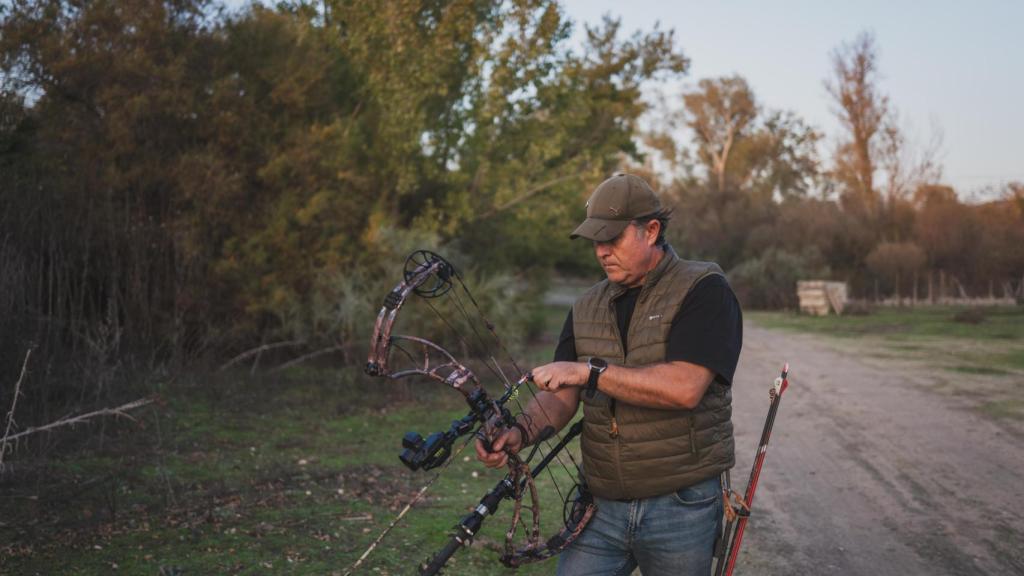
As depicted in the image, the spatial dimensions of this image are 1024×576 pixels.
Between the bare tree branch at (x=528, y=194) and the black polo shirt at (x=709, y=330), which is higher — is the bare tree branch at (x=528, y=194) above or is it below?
above

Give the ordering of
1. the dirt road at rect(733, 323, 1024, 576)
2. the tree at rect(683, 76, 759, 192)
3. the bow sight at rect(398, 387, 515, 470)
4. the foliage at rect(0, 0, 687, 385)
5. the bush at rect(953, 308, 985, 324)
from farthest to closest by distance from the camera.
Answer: the tree at rect(683, 76, 759, 192) < the bush at rect(953, 308, 985, 324) < the foliage at rect(0, 0, 687, 385) < the dirt road at rect(733, 323, 1024, 576) < the bow sight at rect(398, 387, 515, 470)

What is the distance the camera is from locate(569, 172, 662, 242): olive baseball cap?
362cm

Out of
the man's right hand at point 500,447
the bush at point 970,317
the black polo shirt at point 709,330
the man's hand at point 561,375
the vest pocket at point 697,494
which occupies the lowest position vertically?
the bush at point 970,317

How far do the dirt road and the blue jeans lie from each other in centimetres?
299

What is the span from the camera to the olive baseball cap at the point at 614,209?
3615 mm

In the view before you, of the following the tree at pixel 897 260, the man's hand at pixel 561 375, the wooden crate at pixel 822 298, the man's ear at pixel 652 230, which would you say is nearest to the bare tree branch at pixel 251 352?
the man's ear at pixel 652 230

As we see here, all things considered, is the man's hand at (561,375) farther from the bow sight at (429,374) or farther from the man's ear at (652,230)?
the man's ear at (652,230)

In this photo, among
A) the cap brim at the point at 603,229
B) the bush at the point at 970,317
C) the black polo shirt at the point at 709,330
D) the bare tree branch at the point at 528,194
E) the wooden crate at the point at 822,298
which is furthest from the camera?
the wooden crate at the point at 822,298

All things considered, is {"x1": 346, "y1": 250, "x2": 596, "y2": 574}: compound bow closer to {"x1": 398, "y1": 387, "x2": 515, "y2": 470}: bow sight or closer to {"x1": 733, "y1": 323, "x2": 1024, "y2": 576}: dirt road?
{"x1": 398, "y1": 387, "x2": 515, "y2": 470}: bow sight

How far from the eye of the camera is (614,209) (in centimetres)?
363

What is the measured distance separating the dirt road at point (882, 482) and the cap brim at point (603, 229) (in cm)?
363

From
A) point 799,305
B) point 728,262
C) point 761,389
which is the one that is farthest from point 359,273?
point 728,262

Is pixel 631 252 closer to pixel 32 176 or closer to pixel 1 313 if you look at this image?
pixel 1 313

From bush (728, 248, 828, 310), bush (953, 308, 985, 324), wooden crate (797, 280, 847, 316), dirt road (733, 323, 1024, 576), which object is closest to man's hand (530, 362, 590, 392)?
dirt road (733, 323, 1024, 576)
